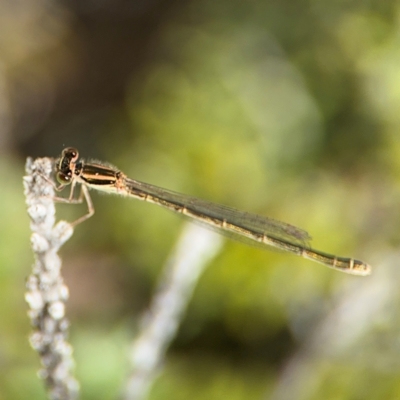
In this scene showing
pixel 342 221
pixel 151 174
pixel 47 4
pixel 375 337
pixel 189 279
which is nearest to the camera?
pixel 189 279

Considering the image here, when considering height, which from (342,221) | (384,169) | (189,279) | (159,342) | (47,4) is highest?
(47,4)

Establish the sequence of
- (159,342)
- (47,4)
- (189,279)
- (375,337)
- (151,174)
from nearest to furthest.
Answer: (159,342)
(189,279)
(375,337)
(151,174)
(47,4)

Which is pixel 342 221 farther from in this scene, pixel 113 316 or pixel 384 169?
pixel 113 316

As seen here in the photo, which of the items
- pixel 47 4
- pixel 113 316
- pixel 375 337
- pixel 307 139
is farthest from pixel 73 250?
pixel 47 4

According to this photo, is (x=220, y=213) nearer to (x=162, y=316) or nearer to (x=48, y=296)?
(x=162, y=316)

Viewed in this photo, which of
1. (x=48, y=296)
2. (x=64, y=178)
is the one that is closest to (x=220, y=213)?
(x=64, y=178)

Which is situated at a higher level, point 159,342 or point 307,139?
point 307,139
